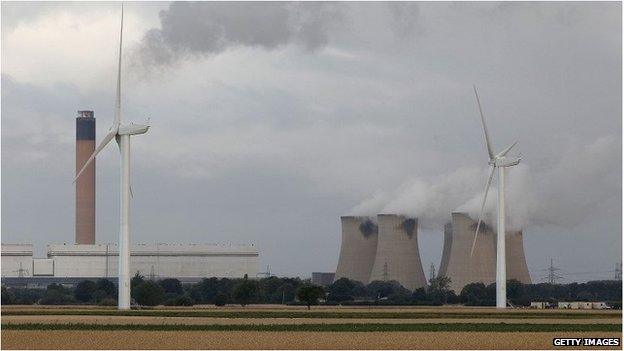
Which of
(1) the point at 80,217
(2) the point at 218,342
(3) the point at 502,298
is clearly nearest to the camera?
(2) the point at 218,342

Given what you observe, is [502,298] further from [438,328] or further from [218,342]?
[218,342]

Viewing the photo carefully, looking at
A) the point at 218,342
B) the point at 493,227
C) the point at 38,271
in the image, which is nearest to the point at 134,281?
the point at 493,227

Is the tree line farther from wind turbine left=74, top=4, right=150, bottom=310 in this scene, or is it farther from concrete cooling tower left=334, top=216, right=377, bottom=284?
wind turbine left=74, top=4, right=150, bottom=310

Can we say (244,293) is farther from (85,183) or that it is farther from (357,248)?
(85,183)

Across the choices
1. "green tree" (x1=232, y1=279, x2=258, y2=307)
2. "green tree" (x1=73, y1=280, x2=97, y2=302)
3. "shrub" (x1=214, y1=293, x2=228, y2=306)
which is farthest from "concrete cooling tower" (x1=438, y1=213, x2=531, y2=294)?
"green tree" (x1=73, y1=280, x2=97, y2=302)

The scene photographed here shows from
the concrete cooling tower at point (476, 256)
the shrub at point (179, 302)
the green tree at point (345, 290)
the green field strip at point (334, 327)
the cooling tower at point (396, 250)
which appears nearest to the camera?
the green field strip at point (334, 327)

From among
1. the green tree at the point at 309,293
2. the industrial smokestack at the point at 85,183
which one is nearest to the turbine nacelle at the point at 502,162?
the green tree at the point at 309,293

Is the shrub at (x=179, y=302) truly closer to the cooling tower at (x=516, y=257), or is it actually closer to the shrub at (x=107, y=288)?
the shrub at (x=107, y=288)
